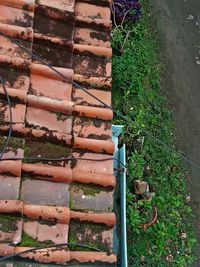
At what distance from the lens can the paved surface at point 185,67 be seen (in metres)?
7.38

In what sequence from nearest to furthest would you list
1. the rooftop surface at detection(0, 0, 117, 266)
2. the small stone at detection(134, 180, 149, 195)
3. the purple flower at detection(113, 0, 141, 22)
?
1. the rooftop surface at detection(0, 0, 117, 266)
2. the small stone at detection(134, 180, 149, 195)
3. the purple flower at detection(113, 0, 141, 22)

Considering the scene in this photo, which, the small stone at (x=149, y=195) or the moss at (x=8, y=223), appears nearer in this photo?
the moss at (x=8, y=223)

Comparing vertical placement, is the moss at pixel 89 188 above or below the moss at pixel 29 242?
above

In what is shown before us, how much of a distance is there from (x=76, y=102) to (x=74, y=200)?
0.85 meters

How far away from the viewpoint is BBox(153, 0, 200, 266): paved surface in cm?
738

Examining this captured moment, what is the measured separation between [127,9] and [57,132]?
513cm

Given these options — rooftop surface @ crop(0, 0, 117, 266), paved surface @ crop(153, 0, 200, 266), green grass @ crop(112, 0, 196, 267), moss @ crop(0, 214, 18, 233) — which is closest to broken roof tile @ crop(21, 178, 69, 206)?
rooftop surface @ crop(0, 0, 117, 266)

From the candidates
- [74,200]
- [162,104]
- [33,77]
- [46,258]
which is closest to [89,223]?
[74,200]

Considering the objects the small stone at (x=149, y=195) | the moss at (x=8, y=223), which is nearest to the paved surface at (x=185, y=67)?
the small stone at (x=149, y=195)

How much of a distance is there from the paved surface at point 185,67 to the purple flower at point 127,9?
757 millimetres

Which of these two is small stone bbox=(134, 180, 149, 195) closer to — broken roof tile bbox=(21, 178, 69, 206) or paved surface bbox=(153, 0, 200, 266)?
paved surface bbox=(153, 0, 200, 266)

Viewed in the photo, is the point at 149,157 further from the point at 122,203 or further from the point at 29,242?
the point at 29,242

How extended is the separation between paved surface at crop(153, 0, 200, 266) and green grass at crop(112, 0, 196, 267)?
0.22 meters

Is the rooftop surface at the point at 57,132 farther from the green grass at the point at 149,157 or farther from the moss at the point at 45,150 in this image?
the green grass at the point at 149,157
